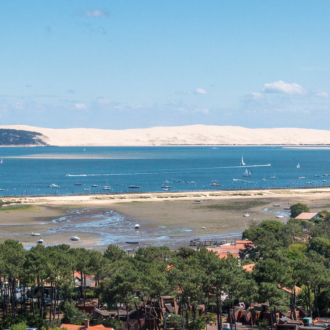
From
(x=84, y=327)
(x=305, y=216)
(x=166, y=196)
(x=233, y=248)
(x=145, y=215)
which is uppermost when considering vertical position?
(x=166, y=196)

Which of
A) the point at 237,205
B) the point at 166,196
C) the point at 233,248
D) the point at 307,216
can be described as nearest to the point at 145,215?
the point at 237,205

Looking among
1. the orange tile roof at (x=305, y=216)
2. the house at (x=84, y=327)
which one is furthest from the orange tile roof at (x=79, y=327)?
the orange tile roof at (x=305, y=216)

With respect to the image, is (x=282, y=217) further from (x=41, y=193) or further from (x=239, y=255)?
(x=41, y=193)

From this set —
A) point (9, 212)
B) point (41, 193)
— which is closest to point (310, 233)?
point (9, 212)

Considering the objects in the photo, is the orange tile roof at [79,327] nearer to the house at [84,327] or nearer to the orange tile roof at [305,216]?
the house at [84,327]

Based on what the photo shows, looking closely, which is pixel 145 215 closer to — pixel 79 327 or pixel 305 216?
pixel 305 216

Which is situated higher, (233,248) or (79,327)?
(233,248)
